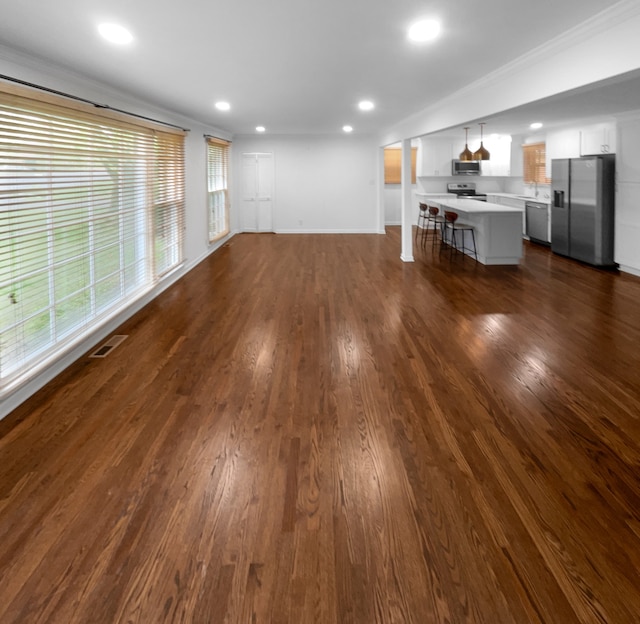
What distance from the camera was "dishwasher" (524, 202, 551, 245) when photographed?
10.4m

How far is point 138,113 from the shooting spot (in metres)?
6.02

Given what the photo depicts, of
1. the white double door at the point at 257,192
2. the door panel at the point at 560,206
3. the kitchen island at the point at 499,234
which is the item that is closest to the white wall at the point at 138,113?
the white double door at the point at 257,192

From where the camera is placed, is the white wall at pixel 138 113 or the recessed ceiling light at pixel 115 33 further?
the white wall at pixel 138 113

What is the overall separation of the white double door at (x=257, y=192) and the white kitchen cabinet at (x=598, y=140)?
22.4 feet

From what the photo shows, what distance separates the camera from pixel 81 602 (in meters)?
1.87

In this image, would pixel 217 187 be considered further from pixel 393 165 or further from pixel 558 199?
pixel 558 199

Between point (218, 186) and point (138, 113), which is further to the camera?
point (218, 186)

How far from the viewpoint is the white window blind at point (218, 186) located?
1029cm

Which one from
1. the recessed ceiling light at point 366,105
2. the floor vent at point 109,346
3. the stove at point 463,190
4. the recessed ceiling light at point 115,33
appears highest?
the recessed ceiling light at point 366,105

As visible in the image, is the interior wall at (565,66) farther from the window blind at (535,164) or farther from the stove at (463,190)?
the stove at (463,190)

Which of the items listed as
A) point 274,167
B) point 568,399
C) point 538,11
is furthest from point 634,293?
point 274,167

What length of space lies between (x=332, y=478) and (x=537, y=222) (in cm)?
947

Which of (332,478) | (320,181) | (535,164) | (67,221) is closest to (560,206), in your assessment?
(535,164)

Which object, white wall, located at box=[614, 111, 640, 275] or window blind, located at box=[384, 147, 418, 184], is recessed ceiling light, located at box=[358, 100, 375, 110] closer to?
white wall, located at box=[614, 111, 640, 275]
